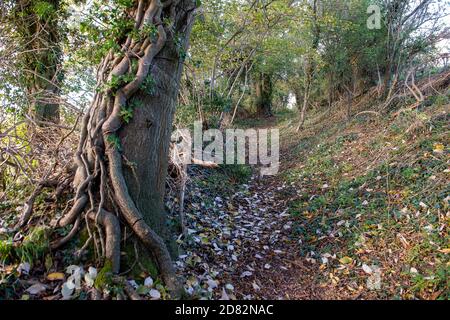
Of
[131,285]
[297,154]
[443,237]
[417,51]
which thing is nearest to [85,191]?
[131,285]

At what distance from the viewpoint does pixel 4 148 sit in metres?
2.91

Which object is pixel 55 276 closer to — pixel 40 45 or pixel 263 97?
pixel 40 45

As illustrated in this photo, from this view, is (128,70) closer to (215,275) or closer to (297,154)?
(215,275)

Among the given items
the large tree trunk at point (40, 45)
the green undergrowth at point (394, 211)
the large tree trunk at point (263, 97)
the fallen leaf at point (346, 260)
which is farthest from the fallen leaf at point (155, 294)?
the large tree trunk at point (263, 97)

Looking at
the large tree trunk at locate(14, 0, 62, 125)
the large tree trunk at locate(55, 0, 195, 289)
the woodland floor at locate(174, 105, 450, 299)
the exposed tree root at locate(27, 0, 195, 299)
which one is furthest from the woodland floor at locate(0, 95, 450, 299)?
the large tree trunk at locate(14, 0, 62, 125)

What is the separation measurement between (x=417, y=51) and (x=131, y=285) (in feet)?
25.5

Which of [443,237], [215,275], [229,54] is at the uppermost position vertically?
[229,54]

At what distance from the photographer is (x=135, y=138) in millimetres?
2441

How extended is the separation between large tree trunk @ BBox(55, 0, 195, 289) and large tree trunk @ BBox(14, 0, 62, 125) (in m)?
1.91

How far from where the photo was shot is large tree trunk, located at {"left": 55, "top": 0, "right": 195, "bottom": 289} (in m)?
2.24

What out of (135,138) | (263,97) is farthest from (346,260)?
(263,97)

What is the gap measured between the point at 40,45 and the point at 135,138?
292cm

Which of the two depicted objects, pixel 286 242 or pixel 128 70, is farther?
pixel 286 242

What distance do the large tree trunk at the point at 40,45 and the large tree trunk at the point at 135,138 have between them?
6.26ft
